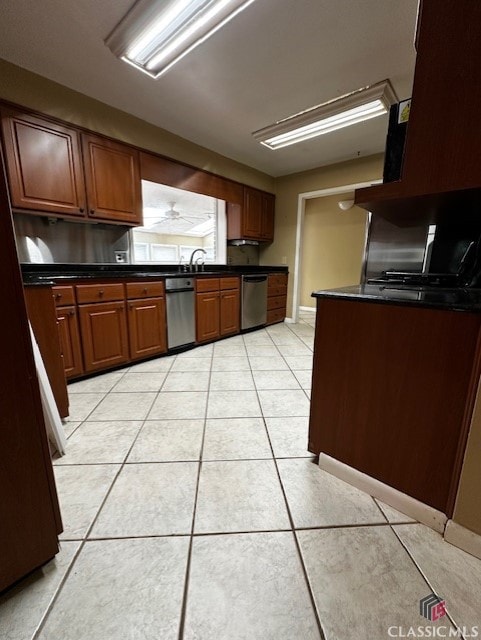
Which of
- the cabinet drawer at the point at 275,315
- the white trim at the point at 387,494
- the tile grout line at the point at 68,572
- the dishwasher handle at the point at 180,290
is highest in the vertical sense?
the dishwasher handle at the point at 180,290

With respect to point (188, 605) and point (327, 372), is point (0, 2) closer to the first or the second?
point (327, 372)

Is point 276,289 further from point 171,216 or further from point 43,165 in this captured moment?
point 43,165

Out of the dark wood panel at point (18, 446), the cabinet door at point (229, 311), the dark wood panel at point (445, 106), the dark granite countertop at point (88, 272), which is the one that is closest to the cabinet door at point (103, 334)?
the dark granite countertop at point (88, 272)

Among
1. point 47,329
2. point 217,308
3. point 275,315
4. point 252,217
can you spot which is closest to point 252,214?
point 252,217

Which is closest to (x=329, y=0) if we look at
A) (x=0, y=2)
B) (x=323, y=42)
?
(x=323, y=42)

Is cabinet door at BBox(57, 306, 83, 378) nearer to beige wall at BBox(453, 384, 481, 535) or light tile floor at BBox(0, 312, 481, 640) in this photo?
light tile floor at BBox(0, 312, 481, 640)

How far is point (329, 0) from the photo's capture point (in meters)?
1.48

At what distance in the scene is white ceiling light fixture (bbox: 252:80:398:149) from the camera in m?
2.27

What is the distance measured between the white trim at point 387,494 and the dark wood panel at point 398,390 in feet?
0.08

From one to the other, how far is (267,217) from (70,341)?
3495 millimetres

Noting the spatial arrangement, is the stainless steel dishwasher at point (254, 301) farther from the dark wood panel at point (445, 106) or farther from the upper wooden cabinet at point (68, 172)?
the dark wood panel at point (445, 106)

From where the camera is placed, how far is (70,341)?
6.95 ft

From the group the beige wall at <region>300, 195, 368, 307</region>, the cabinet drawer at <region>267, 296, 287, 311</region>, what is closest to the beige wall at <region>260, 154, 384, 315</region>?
the cabinet drawer at <region>267, 296, 287, 311</region>

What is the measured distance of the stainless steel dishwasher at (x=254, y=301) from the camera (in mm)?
3713
